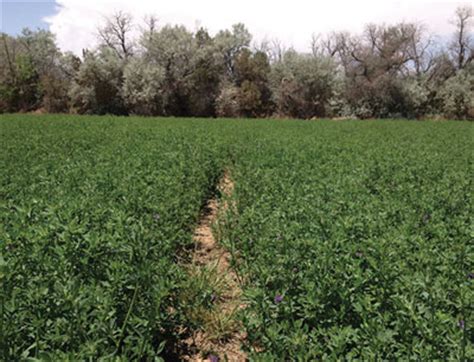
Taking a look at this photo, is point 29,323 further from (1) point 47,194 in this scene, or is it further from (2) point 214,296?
(1) point 47,194

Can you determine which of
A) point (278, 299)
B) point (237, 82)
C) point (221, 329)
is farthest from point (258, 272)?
point (237, 82)

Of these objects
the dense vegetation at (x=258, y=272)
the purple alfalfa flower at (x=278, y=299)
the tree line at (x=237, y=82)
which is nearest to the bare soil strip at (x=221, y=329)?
the dense vegetation at (x=258, y=272)

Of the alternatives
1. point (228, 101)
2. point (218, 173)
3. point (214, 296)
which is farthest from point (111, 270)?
point (228, 101)

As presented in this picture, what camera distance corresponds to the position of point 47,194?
17.7 ft

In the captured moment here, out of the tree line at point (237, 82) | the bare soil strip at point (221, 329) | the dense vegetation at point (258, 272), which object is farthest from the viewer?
the tree line at point (237, 82)

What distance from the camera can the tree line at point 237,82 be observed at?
162 feet

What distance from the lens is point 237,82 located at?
55.6 metres

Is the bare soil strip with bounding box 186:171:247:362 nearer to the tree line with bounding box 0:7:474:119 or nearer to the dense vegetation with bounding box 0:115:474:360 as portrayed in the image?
the dense vegetation with bounding box 0:115:474:360

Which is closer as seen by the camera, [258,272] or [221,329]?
[258,272]

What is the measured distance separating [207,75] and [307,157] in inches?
1734

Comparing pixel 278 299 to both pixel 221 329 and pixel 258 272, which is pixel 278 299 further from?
pixel 221 329

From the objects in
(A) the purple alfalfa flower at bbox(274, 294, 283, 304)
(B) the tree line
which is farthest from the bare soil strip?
(B) the tree line

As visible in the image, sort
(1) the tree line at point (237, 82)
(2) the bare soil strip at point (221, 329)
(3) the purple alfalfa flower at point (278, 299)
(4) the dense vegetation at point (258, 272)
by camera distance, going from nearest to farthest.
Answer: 1. (4) the dense vegetation at point (258, 272)
2. (3) the purple alfalfa flower at point (278, 299)
3. (2) the bare soil strip at point (221, 329)
4. (1) the tree line at point (237, 82)

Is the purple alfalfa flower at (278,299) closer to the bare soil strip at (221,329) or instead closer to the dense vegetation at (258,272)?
the dense vegetation at (258,272)
